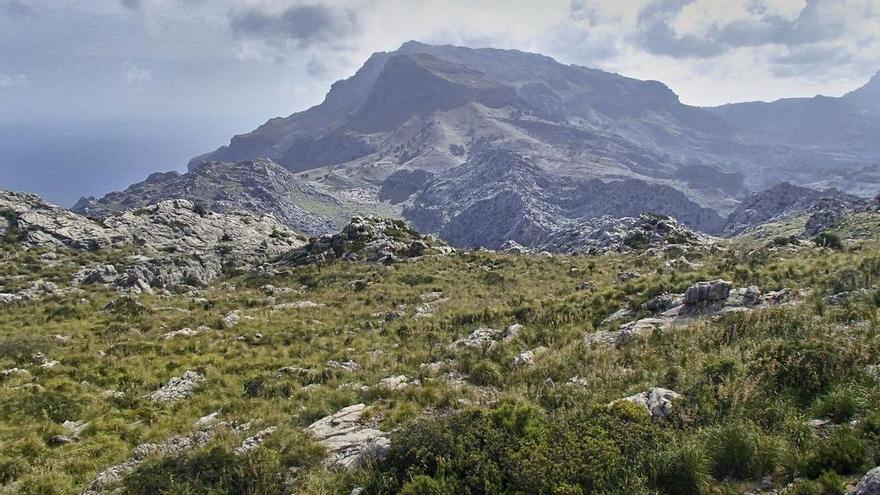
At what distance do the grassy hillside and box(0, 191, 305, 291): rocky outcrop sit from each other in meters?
16.5

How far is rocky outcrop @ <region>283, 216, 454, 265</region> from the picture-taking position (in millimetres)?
51562

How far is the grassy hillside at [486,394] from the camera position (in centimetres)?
802

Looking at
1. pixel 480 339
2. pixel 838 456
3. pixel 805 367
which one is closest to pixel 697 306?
pixel 805 367

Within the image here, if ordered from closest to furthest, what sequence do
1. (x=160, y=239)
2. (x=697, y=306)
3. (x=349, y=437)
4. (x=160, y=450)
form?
1. (x=349, y=437)
2. (x=160, y=450)
3. (x=697, y=306)
4. (x=160, y=239)

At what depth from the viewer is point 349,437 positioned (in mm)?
11578

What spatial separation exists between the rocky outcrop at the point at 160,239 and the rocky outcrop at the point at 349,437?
34628 millimetres

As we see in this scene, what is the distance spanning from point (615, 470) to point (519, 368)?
7.39m

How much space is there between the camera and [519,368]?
15.3 metres

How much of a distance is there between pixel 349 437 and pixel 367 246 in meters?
43.6

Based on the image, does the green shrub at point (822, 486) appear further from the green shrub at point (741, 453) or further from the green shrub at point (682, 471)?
the green shrub at point (682, 471)

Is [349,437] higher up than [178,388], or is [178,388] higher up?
[178,388]

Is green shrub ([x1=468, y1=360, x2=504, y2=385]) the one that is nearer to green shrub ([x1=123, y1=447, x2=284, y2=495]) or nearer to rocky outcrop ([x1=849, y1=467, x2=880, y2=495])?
green shrub ([x1=123, y1=447, x2=284, y2=495])

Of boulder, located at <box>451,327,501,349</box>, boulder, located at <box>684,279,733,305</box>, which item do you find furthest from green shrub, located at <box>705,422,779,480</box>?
boulder, located at <box>684,279,733,305</box>

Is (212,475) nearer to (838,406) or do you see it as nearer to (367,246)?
(838,406)
